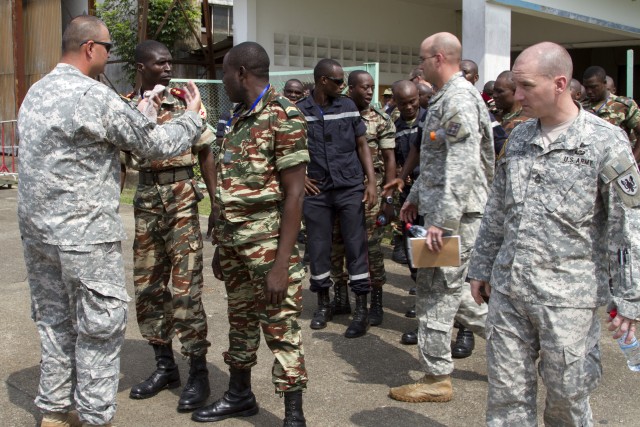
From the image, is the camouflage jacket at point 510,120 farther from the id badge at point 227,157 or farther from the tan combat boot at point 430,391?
the id badge at point 227,157

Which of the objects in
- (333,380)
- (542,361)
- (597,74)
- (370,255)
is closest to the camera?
(542,361)

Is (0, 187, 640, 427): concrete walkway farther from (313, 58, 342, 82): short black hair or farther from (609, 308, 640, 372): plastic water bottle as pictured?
(313, 58, 342, 82): short black hair

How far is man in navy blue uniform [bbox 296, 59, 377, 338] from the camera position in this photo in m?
5.58

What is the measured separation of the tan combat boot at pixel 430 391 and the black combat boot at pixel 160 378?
1.42 metres

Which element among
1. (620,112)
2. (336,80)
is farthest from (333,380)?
(620,112)

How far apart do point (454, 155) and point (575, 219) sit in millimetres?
1193

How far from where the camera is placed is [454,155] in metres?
3.93

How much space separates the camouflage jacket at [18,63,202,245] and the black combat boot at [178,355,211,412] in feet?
3.72

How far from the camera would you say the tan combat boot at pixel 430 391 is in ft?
13.7

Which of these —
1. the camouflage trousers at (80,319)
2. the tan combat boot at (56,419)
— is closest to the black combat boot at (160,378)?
the tan combat boot at (56,419)

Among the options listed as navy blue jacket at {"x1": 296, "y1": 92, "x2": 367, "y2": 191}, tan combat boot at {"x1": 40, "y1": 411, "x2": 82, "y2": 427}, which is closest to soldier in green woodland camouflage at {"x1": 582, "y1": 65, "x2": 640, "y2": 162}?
navy blue jacket at {"x1": 296, "y1": 92, "x2": 367, "y2": 191}

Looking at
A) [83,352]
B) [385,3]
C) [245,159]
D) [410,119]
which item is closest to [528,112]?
[245,159]

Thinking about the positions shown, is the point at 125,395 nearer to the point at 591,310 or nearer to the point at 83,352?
the point at 83,352

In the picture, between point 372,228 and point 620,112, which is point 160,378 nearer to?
point 372,228
